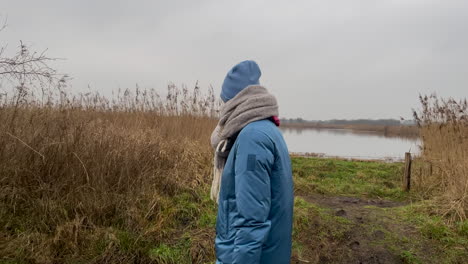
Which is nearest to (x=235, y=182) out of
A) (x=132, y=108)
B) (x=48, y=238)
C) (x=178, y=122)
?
(x=48, y=238)

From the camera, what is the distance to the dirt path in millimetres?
4605

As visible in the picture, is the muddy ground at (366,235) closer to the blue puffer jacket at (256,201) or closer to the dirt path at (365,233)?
the dirt path at (365,233)

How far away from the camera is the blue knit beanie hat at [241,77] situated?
84.6 inches

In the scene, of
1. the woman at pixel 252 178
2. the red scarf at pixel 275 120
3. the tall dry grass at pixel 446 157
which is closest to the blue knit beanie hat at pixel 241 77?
the woman at pixel 252 178

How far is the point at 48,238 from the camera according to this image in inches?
170

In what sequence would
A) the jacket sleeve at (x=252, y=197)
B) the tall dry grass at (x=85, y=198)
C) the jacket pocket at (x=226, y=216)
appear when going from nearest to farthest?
1. the jacket sleeve at (x=252, y=197)
2. the jacket pocket at (x=226, y=216)
3. the tall dry grass at (x=85, y=198)

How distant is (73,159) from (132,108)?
16.0 feet

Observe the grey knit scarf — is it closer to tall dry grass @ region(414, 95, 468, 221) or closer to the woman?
the woman

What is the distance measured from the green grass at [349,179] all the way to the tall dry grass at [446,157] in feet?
2.19

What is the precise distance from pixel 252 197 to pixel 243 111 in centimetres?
48

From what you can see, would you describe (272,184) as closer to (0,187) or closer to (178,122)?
(0,187)

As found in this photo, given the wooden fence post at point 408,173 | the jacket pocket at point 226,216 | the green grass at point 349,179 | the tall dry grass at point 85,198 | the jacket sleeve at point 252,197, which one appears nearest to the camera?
the jacket sleeve at point 252,197

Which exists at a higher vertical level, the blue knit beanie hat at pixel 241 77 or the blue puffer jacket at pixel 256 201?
the blue knit beanie hat at pixel 241 77

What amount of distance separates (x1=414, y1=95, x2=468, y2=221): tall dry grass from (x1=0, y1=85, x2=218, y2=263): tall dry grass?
148 inches
